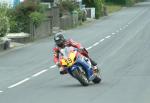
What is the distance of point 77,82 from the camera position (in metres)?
19.1

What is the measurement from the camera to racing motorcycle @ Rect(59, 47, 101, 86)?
17.6 metres

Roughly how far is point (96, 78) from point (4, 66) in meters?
8.08

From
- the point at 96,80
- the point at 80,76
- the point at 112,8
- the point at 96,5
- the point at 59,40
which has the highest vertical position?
the point at 59,40

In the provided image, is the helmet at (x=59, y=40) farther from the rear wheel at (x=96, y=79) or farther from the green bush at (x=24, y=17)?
the green bush at (x=24, y=17)

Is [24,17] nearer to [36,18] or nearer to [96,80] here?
[36,18]

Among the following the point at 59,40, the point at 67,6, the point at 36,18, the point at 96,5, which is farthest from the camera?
the point at 96,5

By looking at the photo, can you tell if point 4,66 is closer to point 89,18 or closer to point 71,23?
point 71,23

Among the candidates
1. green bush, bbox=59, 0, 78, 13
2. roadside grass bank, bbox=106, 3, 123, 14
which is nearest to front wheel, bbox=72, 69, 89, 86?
green bush, bbox=59, 0, 78, 13

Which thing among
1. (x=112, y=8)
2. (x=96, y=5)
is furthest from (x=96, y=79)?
(x=112, y=8)

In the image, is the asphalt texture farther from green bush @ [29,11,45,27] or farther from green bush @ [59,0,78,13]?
green bush @ [59,0,78,13]

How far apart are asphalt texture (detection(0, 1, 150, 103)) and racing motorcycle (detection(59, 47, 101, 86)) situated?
270mm

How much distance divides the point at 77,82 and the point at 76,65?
1.49 m

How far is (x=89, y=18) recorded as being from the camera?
212 feet

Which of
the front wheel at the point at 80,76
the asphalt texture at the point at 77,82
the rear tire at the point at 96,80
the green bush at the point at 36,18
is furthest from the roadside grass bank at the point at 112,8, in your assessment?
the front wheel at the point at 80,76
